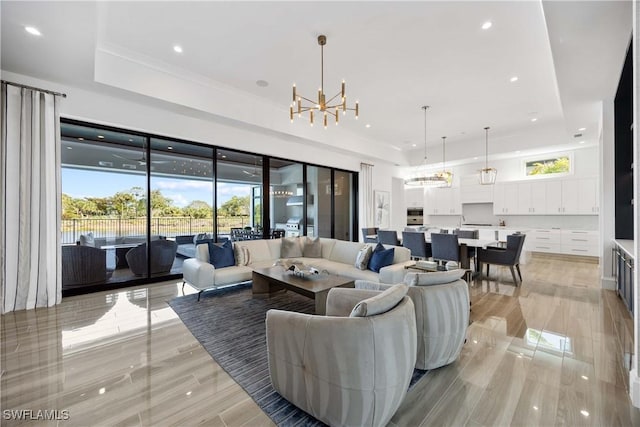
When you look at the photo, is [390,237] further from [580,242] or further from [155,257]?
[580,242]

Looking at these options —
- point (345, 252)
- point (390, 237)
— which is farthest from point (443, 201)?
point (345, 252)

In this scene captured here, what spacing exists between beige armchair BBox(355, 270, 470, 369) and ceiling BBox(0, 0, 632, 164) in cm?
252

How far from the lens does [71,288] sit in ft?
13.5

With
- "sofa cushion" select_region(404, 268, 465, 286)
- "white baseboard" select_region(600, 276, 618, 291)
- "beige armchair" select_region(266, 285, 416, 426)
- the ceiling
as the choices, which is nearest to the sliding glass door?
the ceiling

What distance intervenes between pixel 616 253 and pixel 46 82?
28.5 feet

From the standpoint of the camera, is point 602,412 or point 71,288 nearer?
point 602,412

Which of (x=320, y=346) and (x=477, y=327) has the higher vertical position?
(x=320, y=346)

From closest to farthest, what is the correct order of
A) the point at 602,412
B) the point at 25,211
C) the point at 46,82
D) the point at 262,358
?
the point at 602,412 → the point at 262,358 → the point at 25,211 → the point at 46,82

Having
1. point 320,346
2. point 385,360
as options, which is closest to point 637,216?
point 385,360

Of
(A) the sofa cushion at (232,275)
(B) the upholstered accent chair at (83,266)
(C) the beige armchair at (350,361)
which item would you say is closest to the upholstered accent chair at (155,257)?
(B) the upholstered accent chair at (83,266)

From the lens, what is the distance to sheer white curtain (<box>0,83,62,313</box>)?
3400mm

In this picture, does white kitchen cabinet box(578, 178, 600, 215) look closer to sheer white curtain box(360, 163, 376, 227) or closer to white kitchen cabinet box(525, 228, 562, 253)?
white kitchen cabinet box(525, 228, 562, 253)

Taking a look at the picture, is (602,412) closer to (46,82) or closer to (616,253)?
(616,253)

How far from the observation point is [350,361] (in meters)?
1.48
